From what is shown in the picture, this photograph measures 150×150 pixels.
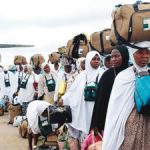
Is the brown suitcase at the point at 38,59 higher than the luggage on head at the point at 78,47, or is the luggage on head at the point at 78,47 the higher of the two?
the luggage on head at the point at 78,47

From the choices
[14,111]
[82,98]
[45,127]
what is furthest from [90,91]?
[14,111]

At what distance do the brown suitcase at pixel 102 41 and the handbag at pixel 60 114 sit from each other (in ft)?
3.15

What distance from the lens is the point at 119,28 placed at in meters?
3.71

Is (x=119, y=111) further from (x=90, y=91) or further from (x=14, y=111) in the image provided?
(x=14, y=111)

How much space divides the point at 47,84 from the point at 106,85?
4.89m

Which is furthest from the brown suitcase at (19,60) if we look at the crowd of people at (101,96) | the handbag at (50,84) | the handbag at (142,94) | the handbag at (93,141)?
the handbag at (142,94)

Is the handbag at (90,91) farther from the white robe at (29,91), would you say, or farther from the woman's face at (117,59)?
the white robe at (29,91)

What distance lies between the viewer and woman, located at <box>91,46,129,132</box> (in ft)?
15.4

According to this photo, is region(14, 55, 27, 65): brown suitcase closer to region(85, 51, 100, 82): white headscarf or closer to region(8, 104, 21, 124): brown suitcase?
region(8, 104, 21, 124): brown suitcase

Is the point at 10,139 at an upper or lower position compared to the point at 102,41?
lower

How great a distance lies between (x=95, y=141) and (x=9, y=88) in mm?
9995

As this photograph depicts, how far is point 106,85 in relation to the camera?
15.4 feet

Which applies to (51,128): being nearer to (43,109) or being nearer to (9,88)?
(43,109)

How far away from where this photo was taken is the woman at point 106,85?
4695 millimetres
